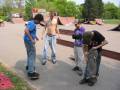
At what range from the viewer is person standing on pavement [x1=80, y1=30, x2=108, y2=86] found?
8.40 metres

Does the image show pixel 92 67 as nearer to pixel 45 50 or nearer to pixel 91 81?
pixel 91 81

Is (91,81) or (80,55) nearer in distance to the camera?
(91,81)

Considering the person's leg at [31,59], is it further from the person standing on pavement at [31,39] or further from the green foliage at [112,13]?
the green foliage at [112,13]

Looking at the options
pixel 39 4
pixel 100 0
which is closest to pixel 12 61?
pixel 100 0

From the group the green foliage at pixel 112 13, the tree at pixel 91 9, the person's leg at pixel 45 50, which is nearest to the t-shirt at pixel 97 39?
the person's leg at pixel 45 50

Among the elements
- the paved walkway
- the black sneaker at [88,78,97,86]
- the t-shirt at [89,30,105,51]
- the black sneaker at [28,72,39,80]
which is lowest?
the paved walkway

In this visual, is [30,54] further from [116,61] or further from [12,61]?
[116,61]

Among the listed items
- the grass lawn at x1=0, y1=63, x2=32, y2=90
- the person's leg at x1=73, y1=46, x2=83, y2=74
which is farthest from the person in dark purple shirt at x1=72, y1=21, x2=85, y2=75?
the grass lawn at x1=0, y1=63, x2=32, y2=90

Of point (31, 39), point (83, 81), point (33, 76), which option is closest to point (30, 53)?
point (31, 39)

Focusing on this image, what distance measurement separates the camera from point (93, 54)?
8586mm

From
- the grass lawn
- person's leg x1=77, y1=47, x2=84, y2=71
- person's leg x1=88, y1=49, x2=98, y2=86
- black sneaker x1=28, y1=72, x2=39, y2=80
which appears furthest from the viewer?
person's leg x1=77, y1=47, x2=84, y2=71

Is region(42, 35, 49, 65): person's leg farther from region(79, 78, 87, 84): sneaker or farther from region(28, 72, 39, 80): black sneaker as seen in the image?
region(79, 78, 87, 84): sneaker

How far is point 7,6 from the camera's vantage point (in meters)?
70.1

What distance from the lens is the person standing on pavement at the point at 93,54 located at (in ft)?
27.6
